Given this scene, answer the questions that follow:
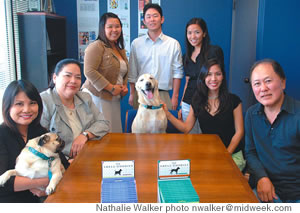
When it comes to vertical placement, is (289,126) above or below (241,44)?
below

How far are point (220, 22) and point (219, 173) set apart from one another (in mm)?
3146

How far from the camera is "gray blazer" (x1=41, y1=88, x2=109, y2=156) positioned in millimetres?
1837

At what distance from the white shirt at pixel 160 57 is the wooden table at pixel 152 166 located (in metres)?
1.17

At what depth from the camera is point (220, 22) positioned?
13.2ft

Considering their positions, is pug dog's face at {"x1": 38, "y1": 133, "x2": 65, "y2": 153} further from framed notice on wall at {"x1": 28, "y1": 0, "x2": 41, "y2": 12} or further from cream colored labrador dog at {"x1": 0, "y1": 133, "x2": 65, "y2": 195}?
framed notice on wall at {"x1": 28, "y1": 0, "x2": 41, "y2": 12}

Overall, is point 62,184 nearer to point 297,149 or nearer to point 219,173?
point 219,173

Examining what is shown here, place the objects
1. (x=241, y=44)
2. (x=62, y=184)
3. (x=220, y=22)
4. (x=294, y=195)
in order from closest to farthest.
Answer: (x=62, y=184) → (x=294, y=195) → (x=241, y=44) → (x=220, y=22)

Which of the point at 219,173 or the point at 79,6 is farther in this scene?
the point at 79,6

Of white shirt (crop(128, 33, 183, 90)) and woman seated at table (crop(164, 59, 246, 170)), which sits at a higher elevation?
white shirt (crop(128, 33, 183, 90))

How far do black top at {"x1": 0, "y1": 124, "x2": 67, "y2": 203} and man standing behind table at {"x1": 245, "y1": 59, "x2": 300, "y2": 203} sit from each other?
1.25 m

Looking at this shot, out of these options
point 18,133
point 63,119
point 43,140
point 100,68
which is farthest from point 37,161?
point 100,68

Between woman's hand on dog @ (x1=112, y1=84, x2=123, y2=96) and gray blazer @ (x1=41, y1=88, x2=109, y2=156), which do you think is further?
woman's hand on dog @ (x1=112, y1=84, x2=123, y2=96)

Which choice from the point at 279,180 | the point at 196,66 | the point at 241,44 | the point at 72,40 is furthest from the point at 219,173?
the point at 72,40

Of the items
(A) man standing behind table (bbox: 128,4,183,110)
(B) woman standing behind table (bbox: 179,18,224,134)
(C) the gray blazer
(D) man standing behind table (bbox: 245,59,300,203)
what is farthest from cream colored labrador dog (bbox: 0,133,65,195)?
(A) man standing behind table (bbox: 128,4,183,110)
